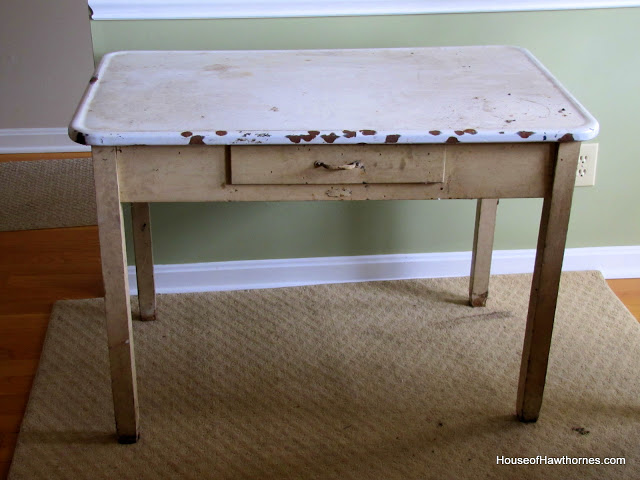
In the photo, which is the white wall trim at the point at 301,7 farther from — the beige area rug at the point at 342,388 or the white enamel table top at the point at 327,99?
the beige area rug at the point at 342,388

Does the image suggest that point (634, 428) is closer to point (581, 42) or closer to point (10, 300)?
point (581, 42)

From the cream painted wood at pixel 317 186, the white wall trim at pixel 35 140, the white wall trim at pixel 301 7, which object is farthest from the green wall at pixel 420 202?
the white wall trim at pixel 35 140

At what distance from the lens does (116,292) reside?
1.55m

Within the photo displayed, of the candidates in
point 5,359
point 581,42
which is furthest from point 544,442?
point 5,359

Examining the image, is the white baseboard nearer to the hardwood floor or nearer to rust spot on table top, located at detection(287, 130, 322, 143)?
the hardwood floor

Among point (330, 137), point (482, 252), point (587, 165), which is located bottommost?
point (482, 252)

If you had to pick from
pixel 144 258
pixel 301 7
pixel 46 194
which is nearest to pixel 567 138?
pixel 301 7

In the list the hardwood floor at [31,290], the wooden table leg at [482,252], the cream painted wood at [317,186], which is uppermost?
the cream painted wood at [317,186]

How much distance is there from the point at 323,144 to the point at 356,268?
0.89 m

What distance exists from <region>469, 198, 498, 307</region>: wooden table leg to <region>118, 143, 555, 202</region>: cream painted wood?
0.53 m

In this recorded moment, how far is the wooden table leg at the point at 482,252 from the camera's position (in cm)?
205

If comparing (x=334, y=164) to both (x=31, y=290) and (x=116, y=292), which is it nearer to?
(x=116, y=292)

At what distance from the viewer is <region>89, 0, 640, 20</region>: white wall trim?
6.33 ft

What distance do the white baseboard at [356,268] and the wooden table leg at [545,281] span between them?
627mm
